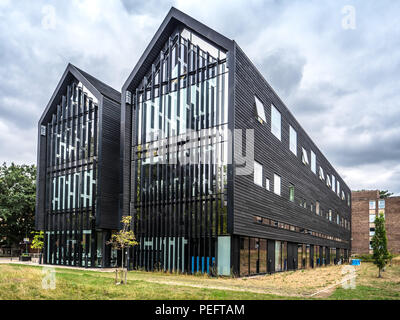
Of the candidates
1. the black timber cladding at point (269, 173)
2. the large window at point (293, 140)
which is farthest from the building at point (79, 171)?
the large window at point (293, 140)

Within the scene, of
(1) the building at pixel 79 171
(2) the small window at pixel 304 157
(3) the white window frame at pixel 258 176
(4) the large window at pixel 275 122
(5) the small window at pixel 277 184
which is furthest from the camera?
(2) the small window at pixel 304 157

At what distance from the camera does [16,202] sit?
156ft

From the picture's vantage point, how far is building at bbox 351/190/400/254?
74812mm

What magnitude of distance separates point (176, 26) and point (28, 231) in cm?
3466

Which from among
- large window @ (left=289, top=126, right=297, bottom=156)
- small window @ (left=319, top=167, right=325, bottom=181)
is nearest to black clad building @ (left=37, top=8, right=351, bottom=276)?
large window @ (left=289, top=126, right=297, bottom=156)

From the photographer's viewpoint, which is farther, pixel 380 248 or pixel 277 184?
pixel 277 184

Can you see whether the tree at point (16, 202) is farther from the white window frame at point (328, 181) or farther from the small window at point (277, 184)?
the white window frame at point (328, 181)

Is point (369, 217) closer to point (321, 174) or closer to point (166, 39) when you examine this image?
point (321, 174)

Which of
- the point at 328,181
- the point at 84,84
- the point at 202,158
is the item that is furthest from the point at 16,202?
the point at 328,181

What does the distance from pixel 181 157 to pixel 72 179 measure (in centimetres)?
1142

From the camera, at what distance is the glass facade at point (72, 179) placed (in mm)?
31781

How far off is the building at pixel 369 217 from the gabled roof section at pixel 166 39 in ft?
199
